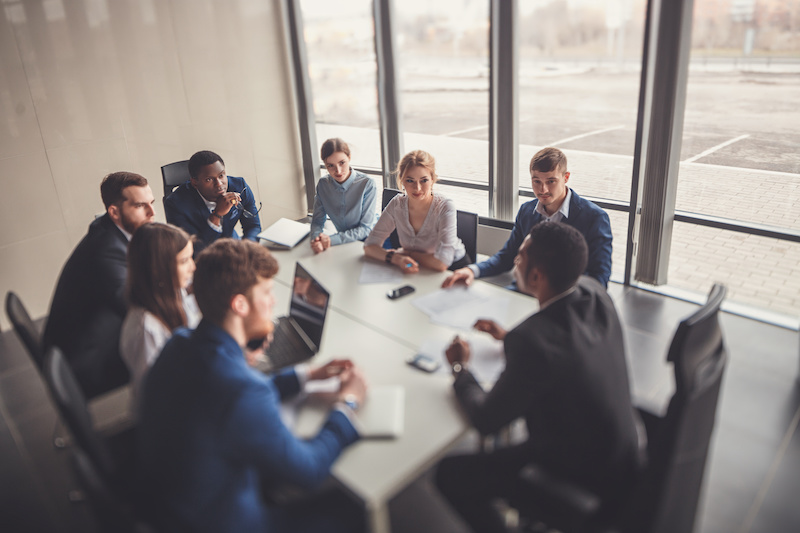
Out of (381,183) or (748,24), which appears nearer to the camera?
(748,24)

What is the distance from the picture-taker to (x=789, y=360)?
10.2 feet

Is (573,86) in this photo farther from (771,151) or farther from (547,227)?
(547,227)

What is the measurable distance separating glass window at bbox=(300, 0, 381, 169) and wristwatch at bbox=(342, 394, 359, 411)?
4.14 metres

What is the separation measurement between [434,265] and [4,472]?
2361 mm

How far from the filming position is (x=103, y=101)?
4.49 m

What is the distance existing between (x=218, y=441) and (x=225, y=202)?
245 cm

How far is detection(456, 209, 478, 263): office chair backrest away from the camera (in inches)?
126

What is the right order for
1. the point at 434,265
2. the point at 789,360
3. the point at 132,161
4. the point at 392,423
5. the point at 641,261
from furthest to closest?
the point at 132,161 < the point at 641,261 < the point at 789,360 < the point at 434,265 < the point at 392,423

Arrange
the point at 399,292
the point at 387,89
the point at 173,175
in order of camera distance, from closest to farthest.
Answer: the point at 399,292 < the point at 173,175 < the point at 387,89

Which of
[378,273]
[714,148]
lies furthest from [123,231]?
[714,148]

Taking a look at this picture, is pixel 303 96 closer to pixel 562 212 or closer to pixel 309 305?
pixel 562 212

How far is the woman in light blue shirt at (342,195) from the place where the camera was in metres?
3.73

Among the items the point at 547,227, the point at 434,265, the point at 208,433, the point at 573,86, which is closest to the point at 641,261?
the point at 573,86

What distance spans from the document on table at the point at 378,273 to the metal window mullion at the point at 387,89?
232cm
